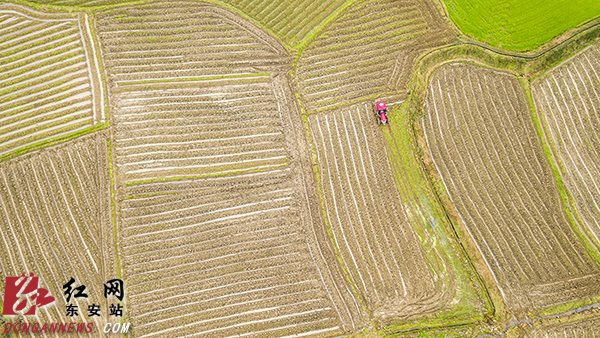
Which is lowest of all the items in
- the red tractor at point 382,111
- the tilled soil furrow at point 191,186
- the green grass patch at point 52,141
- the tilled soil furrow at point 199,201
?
the tilled soil furrow at point 199,201

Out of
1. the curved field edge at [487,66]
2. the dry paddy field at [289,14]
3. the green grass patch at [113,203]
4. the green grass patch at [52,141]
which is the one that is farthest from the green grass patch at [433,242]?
the green grass patch at [52,141]

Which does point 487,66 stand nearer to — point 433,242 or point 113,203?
point 433,242

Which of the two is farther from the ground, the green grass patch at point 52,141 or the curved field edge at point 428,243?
the green grass patch at point 52,141

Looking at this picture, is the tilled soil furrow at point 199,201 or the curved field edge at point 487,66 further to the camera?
the tilled soil furrow at point 199,201

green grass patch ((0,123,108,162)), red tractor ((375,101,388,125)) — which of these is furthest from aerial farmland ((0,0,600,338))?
red tractor ((375,101,388,125))

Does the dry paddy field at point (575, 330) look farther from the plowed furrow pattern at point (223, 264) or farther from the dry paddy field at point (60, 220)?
the dry paddy field at point (60, 220)

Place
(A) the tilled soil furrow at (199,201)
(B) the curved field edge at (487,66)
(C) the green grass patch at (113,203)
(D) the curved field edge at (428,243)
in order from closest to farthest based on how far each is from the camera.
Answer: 1. (D) the curved field edge at (428,243)
2. (C) the green grass patch at (113,203)
3. (B) the curved field edge at (487,66)
4. (A) the tilled soil furrow at (199,201)

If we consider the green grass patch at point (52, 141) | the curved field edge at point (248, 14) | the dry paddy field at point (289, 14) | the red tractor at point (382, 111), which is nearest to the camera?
the green grass patch at point (52, 141)

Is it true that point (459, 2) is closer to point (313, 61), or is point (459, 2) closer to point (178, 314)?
point (313, 61)
